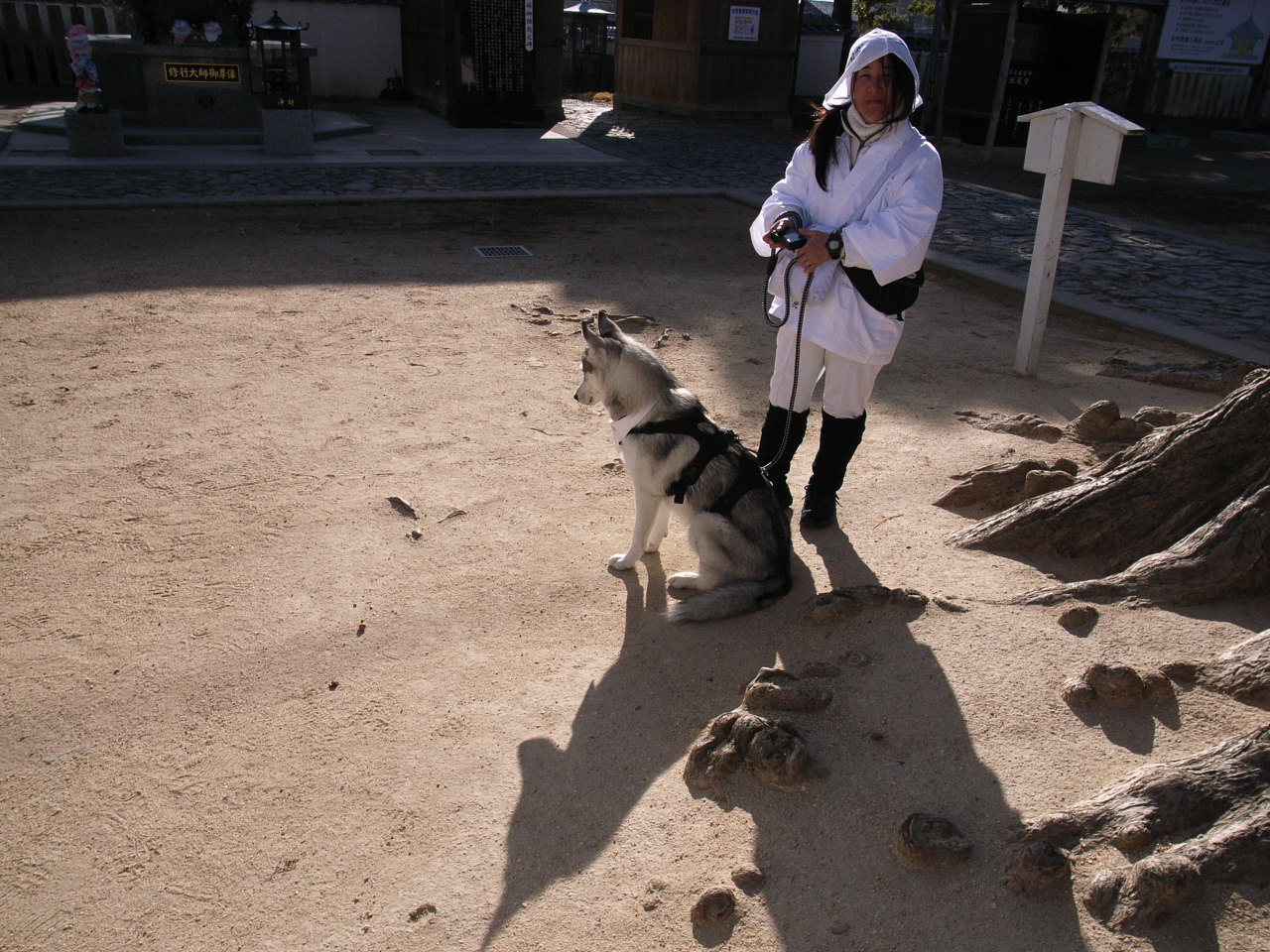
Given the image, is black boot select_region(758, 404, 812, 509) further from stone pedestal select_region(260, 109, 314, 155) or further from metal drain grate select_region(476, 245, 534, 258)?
stone pedestal select_region(260, 109, 314, 155)

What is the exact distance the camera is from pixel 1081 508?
13.0 ft

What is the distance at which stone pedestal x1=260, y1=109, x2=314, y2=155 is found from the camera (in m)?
13.0

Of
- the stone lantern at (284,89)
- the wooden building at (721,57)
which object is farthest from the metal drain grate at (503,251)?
the wooden building at (721,57)

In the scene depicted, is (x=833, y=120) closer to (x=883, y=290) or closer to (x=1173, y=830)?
(x=883, y=290)

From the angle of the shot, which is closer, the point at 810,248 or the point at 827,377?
the point at 810,248

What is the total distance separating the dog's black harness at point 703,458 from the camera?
3.88m

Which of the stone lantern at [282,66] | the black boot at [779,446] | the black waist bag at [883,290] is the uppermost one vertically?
the stone lantern at [282,66]

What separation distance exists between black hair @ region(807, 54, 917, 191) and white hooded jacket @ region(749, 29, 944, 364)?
27 millimetres

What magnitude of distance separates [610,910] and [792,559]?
2076mm

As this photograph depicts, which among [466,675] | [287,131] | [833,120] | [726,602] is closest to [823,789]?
[726,602]

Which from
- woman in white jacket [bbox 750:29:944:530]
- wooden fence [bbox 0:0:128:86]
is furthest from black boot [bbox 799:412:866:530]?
wooden fence [bbox 0:0:128:86]

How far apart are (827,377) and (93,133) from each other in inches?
467

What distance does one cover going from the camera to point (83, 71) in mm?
11945

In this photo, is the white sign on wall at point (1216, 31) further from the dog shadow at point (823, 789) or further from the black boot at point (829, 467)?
the dog shadow at point (823, 789)
